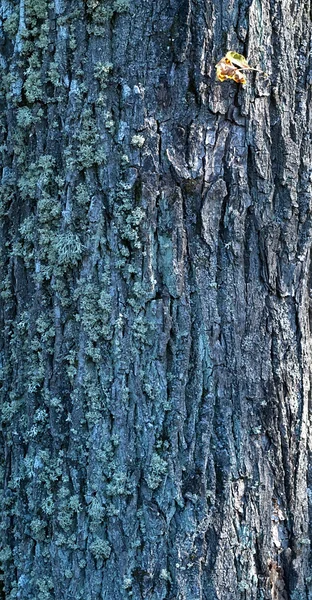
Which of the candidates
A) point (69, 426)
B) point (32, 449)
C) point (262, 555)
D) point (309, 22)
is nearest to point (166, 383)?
Result: point (69, 426)

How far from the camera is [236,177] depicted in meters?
1.87

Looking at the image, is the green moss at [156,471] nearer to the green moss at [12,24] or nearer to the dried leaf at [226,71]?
the dried leaf at [226,71]

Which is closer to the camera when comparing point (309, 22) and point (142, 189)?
point (142, 189)

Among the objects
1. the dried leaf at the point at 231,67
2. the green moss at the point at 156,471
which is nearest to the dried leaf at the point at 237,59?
the dried leaf at the point at 231,67

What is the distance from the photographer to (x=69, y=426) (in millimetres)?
1911

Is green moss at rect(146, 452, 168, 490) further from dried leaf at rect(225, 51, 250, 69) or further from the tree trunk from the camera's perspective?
dried leaf at rect(225, 51, 250, 69)

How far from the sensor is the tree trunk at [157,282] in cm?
182

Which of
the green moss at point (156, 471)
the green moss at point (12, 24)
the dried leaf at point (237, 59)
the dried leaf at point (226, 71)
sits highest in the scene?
the green moss at point (12, 24)

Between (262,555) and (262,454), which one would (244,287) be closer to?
(262,454)

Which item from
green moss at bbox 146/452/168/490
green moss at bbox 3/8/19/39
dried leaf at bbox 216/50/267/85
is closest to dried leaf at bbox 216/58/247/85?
dried leaf at bbox 216/50/267/85

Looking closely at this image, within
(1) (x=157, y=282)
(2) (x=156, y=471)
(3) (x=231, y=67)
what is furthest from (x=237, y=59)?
(2) (x=156, y=471)

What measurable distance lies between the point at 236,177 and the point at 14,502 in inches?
50.8

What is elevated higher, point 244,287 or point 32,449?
point 244,287

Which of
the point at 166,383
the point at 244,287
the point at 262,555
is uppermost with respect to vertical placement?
the point at 244,287
